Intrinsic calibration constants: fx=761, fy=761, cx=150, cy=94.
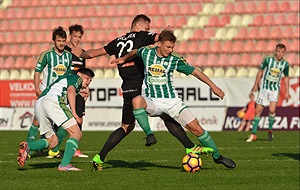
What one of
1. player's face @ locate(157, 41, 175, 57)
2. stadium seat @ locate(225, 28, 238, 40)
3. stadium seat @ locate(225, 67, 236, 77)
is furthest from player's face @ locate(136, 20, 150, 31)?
stadium seat @ locate(225, 28, 238, 40)

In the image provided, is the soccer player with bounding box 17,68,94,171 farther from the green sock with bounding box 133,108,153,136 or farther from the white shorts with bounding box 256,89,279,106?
the white shorts with bounding box 256,89,279,106

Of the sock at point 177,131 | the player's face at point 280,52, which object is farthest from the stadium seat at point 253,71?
the sock at point 177,131

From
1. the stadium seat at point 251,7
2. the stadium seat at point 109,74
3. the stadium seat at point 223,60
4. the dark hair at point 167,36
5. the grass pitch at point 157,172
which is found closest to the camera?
the grass pitch at point 157,172

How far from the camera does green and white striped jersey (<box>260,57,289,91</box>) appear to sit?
57.7 ft

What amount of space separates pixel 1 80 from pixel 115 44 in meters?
15.8

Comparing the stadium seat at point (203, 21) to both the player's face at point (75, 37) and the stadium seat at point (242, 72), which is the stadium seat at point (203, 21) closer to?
the stadium seat at point (242, 72)

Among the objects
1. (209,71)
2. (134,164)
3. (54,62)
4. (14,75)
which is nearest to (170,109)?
(134,164)

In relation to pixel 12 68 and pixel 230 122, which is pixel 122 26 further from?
pixel 230 122

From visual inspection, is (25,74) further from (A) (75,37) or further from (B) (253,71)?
(A) (75,37)

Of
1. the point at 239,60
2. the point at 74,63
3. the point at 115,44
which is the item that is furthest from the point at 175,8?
the point at 115,44

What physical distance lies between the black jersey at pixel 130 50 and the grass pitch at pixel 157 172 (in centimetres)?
123

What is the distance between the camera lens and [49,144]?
10.6 meters

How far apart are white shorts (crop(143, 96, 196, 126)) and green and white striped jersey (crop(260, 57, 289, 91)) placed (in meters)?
7.81

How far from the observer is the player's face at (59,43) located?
38.7ft
